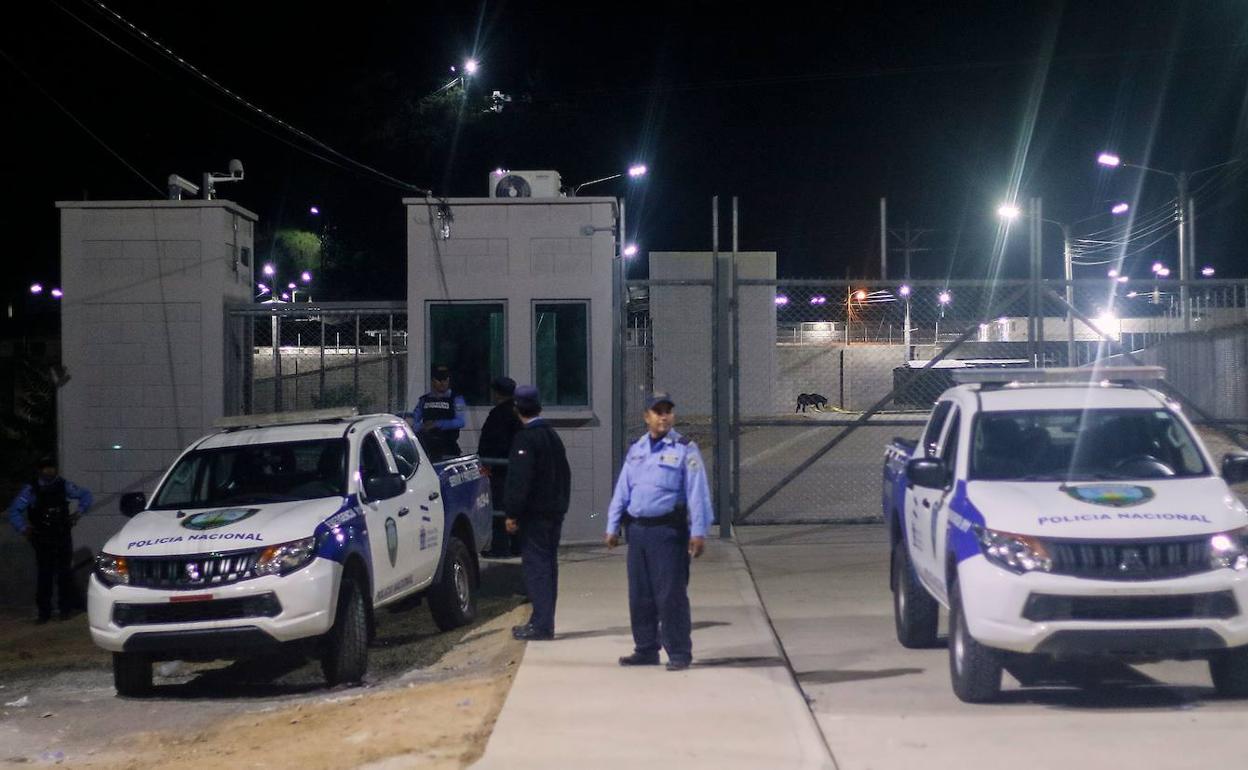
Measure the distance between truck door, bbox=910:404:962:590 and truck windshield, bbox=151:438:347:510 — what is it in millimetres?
3922

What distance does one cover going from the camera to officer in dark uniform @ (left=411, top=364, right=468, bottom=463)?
43.7 ft

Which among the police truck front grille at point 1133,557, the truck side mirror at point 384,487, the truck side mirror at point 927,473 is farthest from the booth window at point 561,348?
the police truck front grille at point 1133,557

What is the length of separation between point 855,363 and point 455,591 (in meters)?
33.7

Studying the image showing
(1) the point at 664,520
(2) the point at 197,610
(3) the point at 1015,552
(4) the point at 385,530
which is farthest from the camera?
(4) the point at 385,530

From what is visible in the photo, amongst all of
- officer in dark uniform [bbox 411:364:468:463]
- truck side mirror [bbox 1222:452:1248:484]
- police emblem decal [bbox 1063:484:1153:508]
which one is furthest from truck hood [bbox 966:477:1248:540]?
officer in dark uniform [bbox 411:364:468:463]

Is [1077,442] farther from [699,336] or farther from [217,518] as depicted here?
[699,336]

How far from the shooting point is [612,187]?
45.1m

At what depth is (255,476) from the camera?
9.81 meters

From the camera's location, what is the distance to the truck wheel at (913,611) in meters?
8.93

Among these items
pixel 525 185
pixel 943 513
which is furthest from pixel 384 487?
pixel 525 185

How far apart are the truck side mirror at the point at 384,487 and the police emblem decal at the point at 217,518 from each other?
79cm

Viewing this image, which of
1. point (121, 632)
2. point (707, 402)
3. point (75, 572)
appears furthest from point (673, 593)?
point (707, 402)

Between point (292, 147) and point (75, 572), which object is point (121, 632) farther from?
point (292, 147)

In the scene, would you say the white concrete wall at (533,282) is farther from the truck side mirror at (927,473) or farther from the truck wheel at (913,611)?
the truck side mirror at (927,473)
